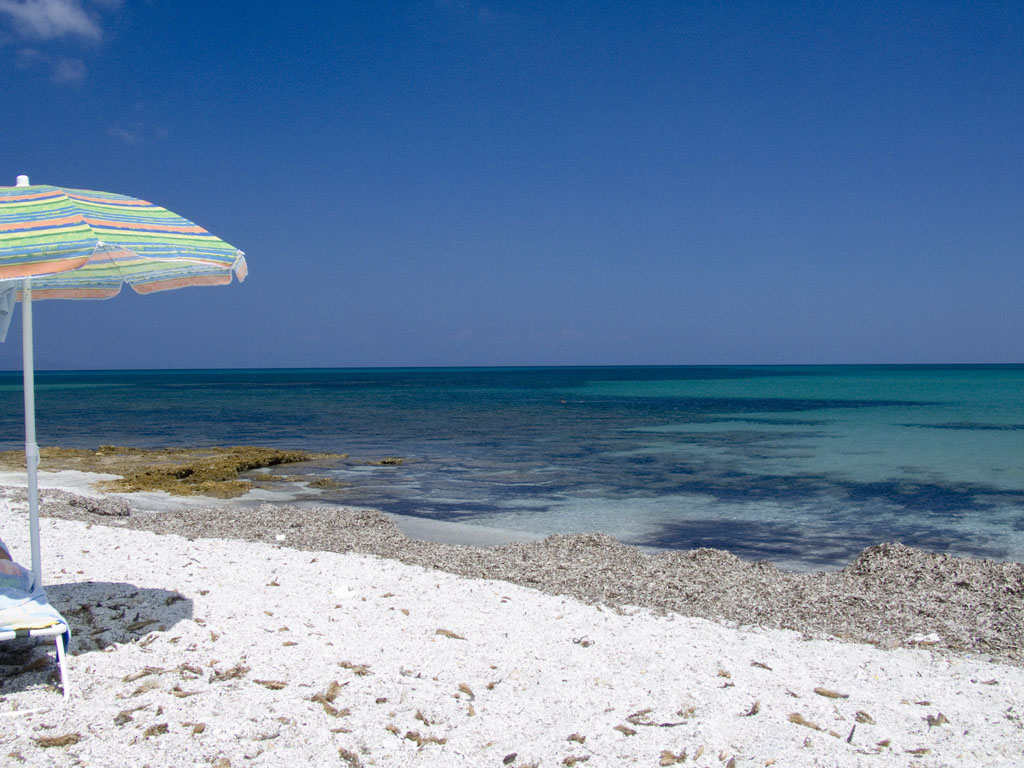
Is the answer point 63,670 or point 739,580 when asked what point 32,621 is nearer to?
point 63,670

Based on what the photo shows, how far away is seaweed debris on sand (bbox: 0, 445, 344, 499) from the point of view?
13.6 m

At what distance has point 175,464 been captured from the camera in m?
17.0

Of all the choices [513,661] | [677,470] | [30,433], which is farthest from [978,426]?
[30,433]

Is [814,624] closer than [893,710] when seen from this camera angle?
No

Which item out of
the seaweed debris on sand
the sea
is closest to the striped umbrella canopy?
the sea

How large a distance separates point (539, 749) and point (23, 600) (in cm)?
280

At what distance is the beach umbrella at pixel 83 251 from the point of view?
12.5 ft

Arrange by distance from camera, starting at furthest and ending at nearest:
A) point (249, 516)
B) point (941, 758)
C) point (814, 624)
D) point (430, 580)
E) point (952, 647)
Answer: point (249, 516)
point (430, 580)
point (814, 624)
point (952, 647)
point (941, 758)

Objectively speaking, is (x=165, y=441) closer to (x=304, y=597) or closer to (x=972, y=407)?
(x=304, y=597)

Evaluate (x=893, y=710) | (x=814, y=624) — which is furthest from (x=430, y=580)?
(x=893, y=710)

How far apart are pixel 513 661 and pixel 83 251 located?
323 centimetres

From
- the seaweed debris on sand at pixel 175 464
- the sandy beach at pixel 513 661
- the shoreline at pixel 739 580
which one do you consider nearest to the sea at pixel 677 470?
the seaweed debris on sand at pixel 175 464

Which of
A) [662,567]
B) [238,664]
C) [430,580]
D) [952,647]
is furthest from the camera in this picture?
[662,567]

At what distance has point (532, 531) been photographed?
10453 millimetres
